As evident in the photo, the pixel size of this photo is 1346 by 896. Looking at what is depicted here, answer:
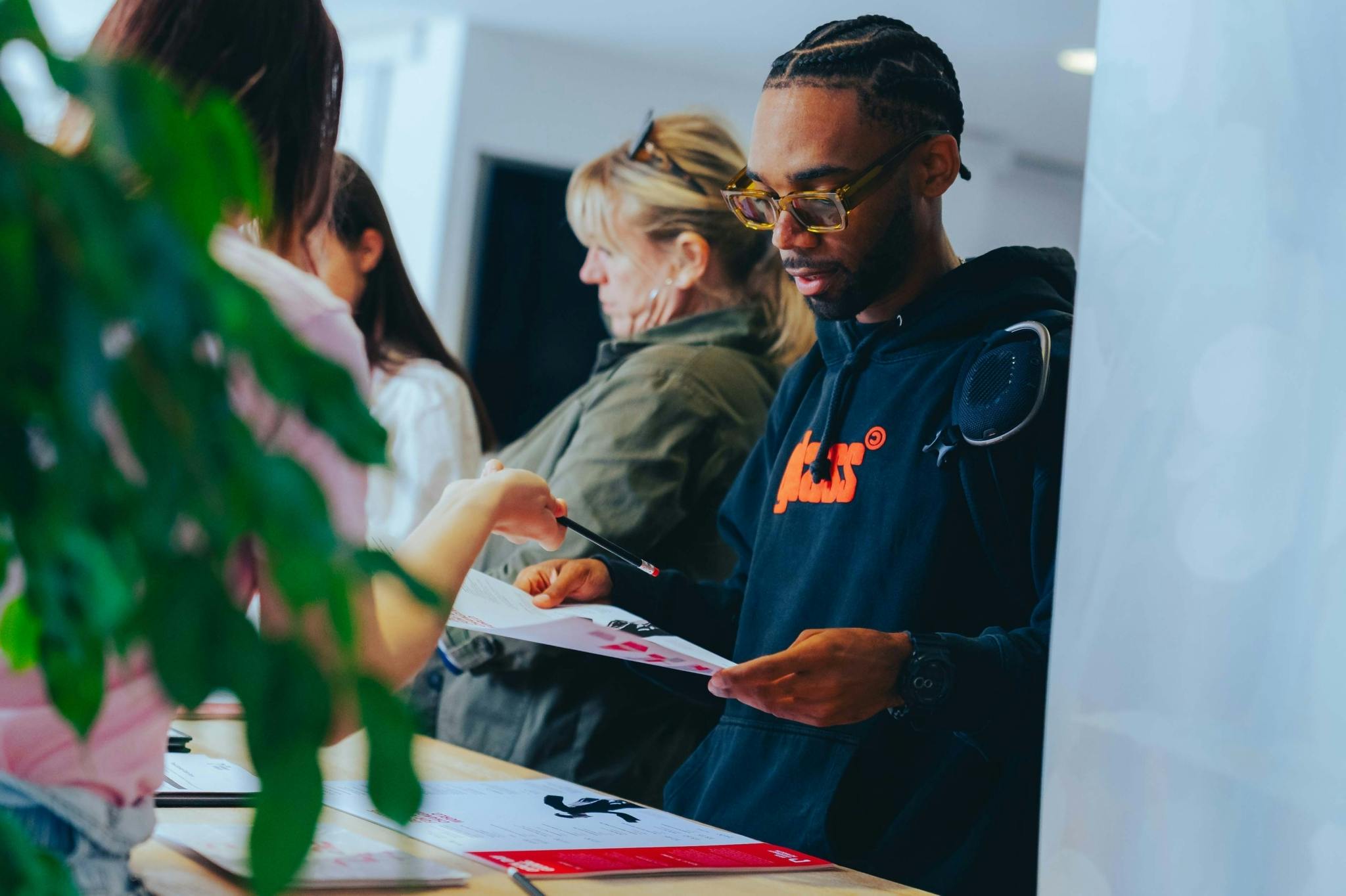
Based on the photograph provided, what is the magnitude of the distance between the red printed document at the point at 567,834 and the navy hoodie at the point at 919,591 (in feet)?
0.39

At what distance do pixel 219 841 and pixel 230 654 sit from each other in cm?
74

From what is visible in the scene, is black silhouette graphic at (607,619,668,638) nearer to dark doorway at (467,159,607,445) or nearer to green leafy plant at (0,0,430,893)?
green leafy plant at (0,0,430,893)

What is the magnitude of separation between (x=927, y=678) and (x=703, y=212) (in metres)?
1.07

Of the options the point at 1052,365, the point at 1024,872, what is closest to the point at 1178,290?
the point at 1052,365

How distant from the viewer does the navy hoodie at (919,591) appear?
4.05 ft

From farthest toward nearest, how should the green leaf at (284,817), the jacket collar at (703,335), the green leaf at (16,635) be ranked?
1. the jacket collar at (703,335)
2. the green leaf at (16,635)
3. the green leaf at (284,817)

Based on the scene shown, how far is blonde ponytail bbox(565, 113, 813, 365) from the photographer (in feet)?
6.81

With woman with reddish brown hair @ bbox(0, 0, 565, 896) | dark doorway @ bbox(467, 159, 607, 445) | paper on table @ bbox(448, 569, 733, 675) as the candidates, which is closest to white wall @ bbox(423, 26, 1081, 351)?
dark doorway @ bbox(467, 159, 607, 445)

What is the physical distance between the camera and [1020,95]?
535cm

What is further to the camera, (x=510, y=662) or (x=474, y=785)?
(x=510, y=662)

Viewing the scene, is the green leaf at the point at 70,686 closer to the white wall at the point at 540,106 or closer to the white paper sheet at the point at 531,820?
the white paper sheet at the point at 531,820

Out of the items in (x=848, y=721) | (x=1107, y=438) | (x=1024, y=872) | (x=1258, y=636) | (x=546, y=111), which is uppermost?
(x=546, y=111)

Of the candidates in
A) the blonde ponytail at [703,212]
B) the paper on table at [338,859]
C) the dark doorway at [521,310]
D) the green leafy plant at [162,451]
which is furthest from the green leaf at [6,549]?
the dark doorway at [521,310]

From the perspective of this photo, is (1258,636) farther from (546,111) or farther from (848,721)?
(546,111)
